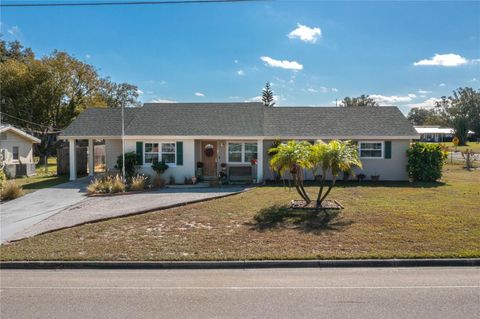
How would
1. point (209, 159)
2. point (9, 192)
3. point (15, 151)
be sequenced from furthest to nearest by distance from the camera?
point (15, 151), point (209, 159), point (9, 192)

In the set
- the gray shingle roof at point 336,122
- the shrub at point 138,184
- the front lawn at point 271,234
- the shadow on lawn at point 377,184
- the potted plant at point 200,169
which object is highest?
the gray shingle roof at point 336,122

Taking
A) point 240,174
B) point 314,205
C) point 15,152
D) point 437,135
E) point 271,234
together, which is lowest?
point 271,234

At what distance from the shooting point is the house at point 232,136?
20.1 metres

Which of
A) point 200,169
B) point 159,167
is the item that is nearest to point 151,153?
point 159,167

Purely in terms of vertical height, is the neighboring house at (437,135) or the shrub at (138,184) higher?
the neighboring house at (437,135)

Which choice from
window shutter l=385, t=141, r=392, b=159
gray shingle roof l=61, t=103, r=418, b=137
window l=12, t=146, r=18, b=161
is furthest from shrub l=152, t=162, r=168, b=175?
window shutter l=385, t=141, r=392, b=159

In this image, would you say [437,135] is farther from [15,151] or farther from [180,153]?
[15,151]

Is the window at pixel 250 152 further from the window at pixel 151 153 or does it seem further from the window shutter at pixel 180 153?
the window at pixel 151 153

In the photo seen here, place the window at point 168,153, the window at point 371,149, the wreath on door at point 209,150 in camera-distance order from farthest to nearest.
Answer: the wreath on door at point 209,150
the window at point 371,149
the window at point 168,153

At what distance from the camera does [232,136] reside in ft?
65.7

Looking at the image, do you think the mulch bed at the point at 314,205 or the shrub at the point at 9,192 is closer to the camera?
the mulch bed at the point at 314,205

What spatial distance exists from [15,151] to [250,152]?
17186mm

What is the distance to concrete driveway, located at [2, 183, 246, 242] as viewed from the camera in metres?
10.7

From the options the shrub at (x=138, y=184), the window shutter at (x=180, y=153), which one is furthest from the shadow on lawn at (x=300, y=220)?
the window shutter at (x=180, y=153)
